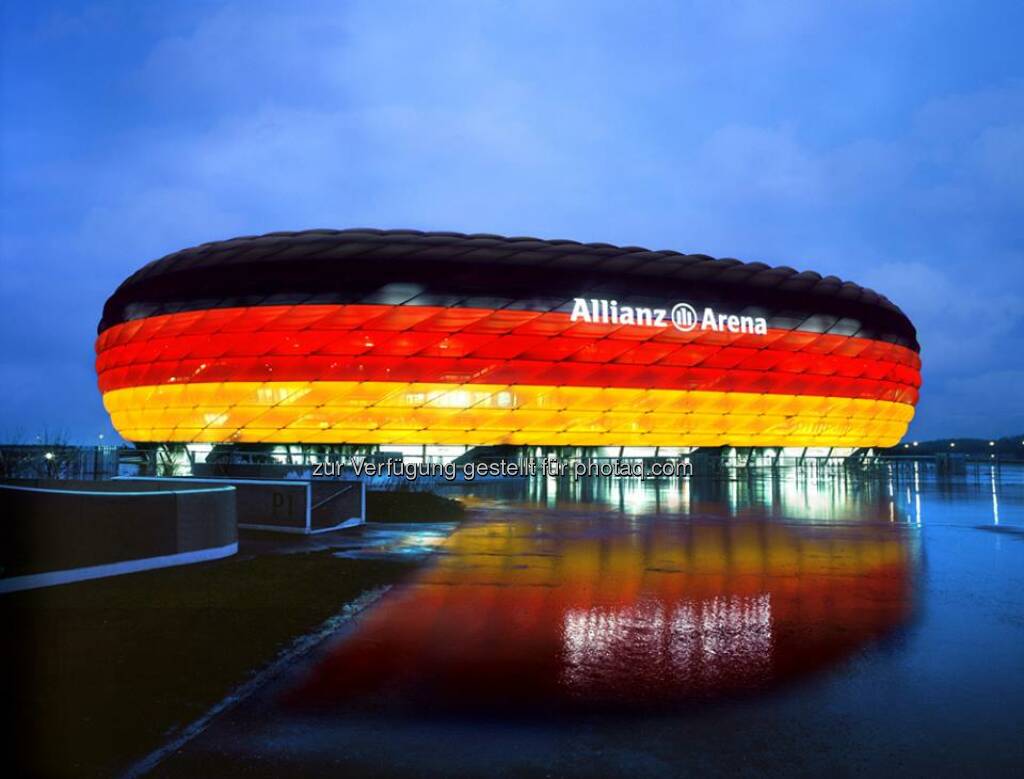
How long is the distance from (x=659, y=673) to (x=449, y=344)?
4290 cm

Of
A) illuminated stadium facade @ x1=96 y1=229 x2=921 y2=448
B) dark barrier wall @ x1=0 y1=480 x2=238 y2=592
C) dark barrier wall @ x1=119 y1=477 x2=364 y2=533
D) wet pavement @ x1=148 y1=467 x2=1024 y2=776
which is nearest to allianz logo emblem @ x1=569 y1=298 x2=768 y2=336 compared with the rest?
illuminated stadium facade @ x1=96 y1=229 x2=921 y2=448

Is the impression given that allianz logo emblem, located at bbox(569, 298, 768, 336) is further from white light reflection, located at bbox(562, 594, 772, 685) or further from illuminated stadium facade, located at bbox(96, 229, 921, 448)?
white light reflection, located at bbox(562, 594, 772, 685)

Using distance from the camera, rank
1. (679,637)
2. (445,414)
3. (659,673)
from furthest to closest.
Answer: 1. (445,414)
2. (679,637)
3. (659,673)

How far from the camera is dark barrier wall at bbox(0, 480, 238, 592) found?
401 inches

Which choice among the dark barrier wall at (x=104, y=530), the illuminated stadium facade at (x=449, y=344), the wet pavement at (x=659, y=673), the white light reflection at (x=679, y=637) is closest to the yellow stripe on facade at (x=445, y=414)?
the illuminated stadium facade at (x=449, y=344)

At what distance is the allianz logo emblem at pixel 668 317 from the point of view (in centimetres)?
5059

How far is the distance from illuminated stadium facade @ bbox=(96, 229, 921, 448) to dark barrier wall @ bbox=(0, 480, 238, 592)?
35.4m

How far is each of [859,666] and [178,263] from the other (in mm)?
54341

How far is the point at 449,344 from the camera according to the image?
1933 inches

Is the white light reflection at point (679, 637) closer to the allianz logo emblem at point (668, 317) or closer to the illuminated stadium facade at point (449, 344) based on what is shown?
the illuminated stadium facade at point (449, 344)

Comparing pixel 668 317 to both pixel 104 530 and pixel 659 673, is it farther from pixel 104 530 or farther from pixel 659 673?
pixel 659 673

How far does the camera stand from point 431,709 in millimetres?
5820

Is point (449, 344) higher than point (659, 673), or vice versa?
point (449, 344)

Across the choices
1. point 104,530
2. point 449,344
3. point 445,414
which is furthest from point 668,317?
point 104,530
